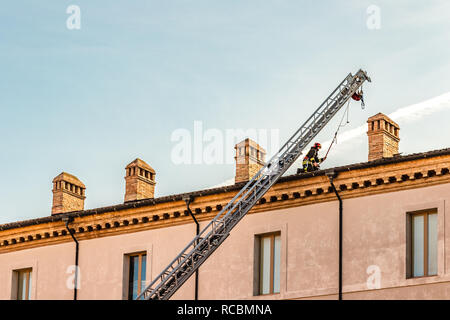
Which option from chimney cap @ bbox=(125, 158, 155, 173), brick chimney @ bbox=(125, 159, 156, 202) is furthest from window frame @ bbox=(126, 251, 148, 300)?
chimney cap @ bbox=(125, 158, 155, 173)

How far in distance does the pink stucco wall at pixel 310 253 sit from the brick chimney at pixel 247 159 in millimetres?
2385

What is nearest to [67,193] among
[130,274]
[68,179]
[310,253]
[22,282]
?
[68,179]

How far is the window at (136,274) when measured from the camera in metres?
40.5

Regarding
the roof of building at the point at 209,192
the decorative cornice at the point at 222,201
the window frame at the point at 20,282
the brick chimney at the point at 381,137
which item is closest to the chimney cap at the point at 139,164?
the roof of building at the point at 209,192

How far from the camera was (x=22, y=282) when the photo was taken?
43.4m

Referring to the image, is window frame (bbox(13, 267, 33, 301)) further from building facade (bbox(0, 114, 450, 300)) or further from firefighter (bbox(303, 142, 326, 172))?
firefighter (bbox(303, 142, 326, 172))

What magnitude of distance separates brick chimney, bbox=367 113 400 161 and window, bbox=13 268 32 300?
14.2 metres

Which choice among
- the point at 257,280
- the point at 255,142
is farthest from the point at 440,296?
the point at 255,142

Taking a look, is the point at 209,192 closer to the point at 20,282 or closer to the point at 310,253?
the point at 310,253

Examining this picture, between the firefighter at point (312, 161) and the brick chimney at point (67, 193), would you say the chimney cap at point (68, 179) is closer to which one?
the brick chimney at point (67, 193)

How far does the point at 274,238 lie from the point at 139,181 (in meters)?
7.10
